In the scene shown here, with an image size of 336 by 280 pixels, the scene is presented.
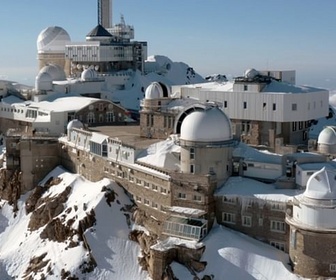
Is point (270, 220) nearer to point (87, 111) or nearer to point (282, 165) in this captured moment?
point (282, 165)

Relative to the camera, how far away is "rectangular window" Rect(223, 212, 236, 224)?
50719 millimetres

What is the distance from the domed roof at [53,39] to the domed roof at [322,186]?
85.9 m

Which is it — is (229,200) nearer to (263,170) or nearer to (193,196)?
(193,196)

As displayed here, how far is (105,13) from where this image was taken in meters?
134

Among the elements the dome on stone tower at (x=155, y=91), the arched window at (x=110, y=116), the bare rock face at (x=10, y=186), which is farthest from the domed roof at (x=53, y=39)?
the dome on stone tower at (x=155, y=91)

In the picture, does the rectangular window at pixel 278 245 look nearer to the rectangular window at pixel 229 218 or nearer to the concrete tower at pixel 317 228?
the concrete tower at pixel 317 228

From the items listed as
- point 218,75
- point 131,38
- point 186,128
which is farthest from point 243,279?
point 131,38

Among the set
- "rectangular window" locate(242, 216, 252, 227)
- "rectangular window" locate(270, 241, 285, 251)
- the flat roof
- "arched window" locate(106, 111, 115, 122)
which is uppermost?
"arched window" locate(106, 111, 115, 122)

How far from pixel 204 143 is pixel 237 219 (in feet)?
22.1

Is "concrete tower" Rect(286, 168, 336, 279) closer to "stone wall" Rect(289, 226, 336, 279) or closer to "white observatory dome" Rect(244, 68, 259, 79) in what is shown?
"stone wall" Rect(289, 226, 336, 279)

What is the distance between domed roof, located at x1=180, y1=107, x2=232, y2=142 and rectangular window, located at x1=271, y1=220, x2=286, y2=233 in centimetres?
833

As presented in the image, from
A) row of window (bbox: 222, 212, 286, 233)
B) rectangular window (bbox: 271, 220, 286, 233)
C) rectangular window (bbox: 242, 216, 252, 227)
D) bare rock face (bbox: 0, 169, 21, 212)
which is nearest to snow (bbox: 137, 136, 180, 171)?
row of window (bbox: 222, 212, 286, 233)

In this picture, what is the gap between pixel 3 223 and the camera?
228 ft

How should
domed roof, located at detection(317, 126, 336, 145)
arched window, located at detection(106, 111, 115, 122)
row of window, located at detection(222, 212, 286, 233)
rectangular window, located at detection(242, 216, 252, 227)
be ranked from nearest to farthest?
row of window, located at detection(222, 212, 286, 233) < rectangular window, located at detection(242, 216, 252, 227) < domed roof, located at detection(317, 126, 336, 145) < arched window, located at detection(106, 111, 115, 122)
